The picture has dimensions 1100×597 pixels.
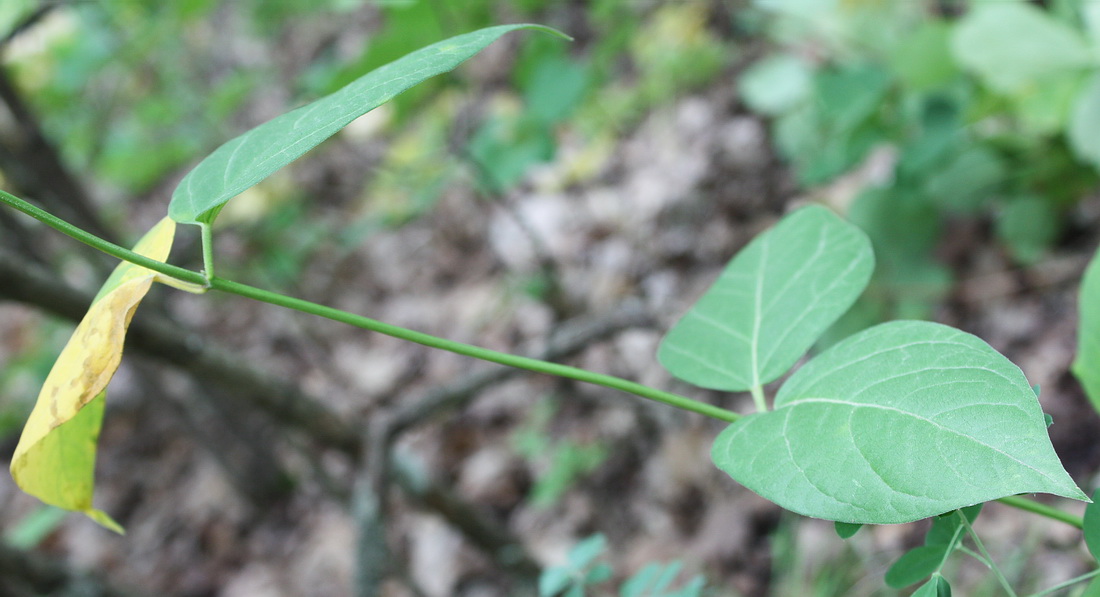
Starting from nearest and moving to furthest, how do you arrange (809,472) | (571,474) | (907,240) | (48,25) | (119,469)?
(809,472), (907,240), (571,474), (48,25), (119,469)

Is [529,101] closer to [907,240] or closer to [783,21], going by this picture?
[907,240]

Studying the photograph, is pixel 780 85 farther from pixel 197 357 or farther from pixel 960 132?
pixel 197 357

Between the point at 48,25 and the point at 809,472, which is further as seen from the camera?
the point at 48,25

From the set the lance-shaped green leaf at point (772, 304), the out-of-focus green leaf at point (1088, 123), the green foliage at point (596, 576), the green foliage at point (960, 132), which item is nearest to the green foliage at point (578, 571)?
the green foliage at point (596, 576)

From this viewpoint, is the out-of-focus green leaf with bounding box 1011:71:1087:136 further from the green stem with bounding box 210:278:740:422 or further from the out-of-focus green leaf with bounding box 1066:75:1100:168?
the green stem with bounding box 210:278:740:422

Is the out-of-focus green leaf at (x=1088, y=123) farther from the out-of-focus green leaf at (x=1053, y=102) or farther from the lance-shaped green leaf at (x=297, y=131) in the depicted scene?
the lance-shaped green leaf at (x=297, y=131)

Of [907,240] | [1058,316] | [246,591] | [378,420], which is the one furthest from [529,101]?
[246,591]
